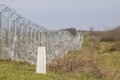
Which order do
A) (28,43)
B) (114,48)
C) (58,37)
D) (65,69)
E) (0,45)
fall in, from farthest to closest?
(114,48) → (58,37) → (28,43) → (0,45) → (65,69)

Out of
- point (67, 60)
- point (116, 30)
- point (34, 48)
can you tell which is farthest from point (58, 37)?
point (116, 30)

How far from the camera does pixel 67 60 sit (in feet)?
63.3

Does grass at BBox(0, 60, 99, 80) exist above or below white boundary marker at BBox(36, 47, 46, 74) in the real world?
below

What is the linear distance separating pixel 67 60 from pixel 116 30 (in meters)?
67.5

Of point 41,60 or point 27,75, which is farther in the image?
point 41,60

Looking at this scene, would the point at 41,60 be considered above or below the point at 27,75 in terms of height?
above

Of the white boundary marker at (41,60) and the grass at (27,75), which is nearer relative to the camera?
the grass at (27,75)

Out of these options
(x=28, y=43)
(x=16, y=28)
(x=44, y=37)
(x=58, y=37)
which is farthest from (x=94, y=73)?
(x=58, y=37)

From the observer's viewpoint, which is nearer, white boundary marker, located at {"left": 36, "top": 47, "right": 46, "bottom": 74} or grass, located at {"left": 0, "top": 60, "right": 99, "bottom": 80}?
grass, located at {"left": 0, "top": 60, "right": 99, "bottom": 80}

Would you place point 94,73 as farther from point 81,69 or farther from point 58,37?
point 58,37

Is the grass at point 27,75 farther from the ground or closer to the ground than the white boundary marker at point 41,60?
closer to the ground

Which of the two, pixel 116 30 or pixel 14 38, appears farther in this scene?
pixel 116 30

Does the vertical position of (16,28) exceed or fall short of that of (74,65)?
it exceeds it

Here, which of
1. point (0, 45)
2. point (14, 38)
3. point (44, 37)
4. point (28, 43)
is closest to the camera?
point (0, 45)
